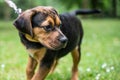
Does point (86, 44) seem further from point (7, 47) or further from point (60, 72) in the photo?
point (60, 72)

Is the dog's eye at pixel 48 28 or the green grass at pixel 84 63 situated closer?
the dog's eye at pixel 48 28

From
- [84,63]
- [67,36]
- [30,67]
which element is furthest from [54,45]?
[84,63]

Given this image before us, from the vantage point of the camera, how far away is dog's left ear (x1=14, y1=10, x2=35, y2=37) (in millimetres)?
5031

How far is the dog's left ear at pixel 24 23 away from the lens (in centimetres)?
503

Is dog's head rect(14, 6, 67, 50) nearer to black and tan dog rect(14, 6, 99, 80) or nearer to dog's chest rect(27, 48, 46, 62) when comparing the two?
black and tan dog rect(14, 6, 99, 80)

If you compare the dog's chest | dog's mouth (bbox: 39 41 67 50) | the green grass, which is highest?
dog's mouth (bbox: 39 41 67 50)

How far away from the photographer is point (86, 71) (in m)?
7.06

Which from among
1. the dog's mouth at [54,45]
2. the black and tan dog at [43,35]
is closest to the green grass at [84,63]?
the black and tan dog at [43,35]

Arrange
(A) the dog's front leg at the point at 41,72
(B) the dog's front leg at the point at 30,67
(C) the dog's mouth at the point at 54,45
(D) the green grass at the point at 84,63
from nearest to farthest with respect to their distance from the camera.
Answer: (C) the dog's mouth at the point at 54,45, (A) the dog's front leg at the point at 41,72, (B) the dog's front leg at the point at 30,67, (D) the green grass at the point at 84,63

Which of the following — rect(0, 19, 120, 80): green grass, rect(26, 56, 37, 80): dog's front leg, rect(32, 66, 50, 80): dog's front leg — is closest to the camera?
rect(32, 66, 50, 80): dog's front leg

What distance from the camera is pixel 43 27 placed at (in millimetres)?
5062

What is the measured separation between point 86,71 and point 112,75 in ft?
2.57

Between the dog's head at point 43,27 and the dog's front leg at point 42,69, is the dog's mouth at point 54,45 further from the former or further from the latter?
the dog's front leg at point 42,69

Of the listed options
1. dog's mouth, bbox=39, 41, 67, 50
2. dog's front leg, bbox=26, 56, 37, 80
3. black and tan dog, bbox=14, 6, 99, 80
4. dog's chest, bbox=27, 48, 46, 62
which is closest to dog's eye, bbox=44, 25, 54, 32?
black and tan dog, bbox=14, 6, 99, 80
